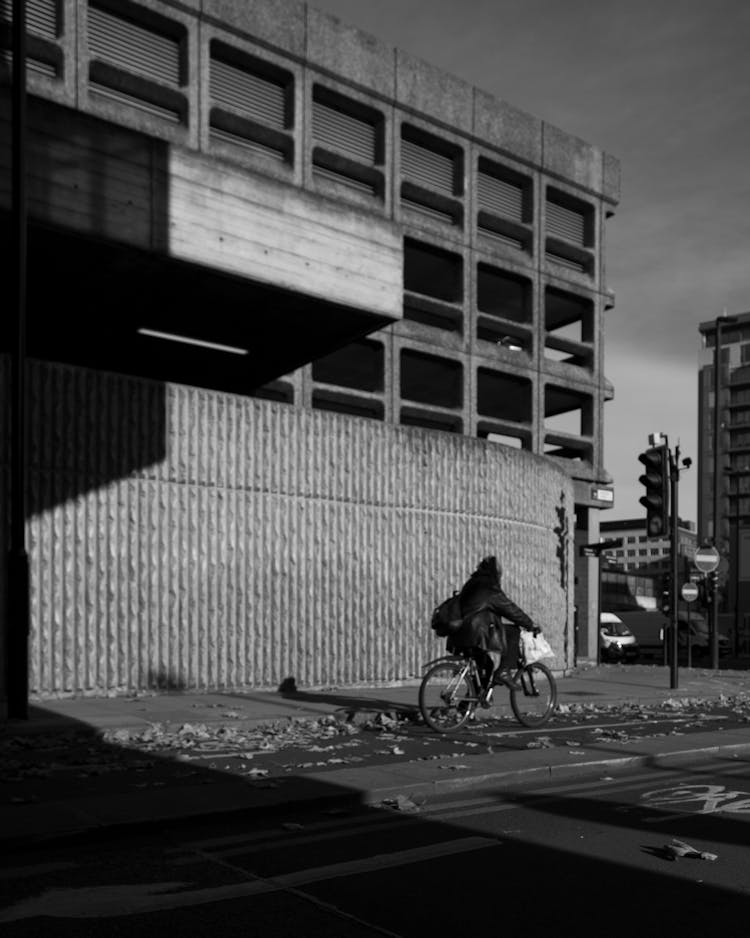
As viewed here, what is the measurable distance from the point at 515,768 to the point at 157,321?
428 inches

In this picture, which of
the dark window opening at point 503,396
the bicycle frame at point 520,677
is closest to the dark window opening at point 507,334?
the dark window opening at point 503,396

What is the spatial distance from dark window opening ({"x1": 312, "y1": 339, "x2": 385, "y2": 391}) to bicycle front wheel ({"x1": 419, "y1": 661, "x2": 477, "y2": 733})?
22.5m

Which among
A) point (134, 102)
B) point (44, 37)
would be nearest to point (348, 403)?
point (134, 102)

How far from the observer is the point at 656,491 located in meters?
18.5

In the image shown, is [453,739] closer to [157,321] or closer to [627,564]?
[157,321]

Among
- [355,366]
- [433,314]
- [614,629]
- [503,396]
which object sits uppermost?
[433,314]

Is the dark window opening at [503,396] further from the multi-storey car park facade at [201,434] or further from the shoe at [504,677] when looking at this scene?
the shoe at [504,677]

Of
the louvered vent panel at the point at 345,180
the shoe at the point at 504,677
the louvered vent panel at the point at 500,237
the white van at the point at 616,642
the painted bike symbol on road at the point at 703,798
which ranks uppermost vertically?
the louvered vent panel at the point at 345,180

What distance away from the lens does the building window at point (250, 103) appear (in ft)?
103

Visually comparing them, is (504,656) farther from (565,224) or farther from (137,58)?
(565,224)

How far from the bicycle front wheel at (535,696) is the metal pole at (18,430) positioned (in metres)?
5.56

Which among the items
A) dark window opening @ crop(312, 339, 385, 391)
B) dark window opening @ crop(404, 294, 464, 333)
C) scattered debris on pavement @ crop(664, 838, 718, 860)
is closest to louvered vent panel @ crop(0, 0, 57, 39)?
dark window opening @ crop(312, 339, 385, 391)

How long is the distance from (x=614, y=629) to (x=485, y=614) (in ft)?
123

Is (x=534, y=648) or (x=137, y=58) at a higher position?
(x=137, y=58)
